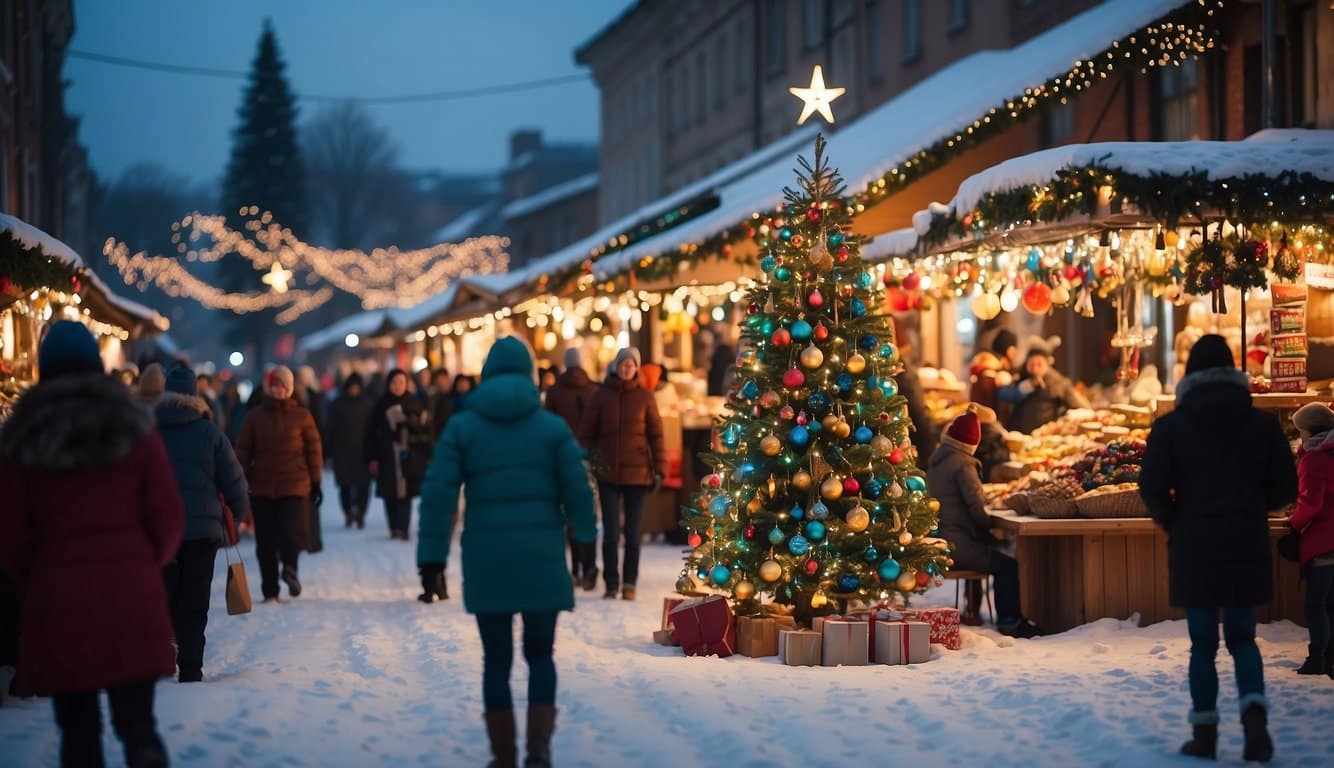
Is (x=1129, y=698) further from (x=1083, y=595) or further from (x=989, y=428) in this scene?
(x=989, y=428)

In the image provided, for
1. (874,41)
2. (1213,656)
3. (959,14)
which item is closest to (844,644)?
(1213,656)

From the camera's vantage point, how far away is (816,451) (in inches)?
429

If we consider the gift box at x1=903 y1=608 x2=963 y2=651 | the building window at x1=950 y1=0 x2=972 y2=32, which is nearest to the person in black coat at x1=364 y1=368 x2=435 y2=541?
the gift box at x1=903 y1=608 x2=963 y2=651

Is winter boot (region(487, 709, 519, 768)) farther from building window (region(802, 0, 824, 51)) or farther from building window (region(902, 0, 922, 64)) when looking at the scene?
building window (region(802, 0, 824, 51))

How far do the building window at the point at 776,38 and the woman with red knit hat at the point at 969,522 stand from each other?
2614 cm

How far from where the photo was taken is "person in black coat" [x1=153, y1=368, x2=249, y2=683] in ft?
31.7

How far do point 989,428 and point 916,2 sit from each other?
50.4 feet

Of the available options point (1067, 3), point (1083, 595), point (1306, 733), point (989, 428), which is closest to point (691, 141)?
point (1067, 3)

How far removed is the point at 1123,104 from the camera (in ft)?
66.9

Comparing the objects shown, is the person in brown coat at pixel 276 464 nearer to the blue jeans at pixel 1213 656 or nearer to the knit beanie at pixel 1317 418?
the knit beanie at pixel 1317 418

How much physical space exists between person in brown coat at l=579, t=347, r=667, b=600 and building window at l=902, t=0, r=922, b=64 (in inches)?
611

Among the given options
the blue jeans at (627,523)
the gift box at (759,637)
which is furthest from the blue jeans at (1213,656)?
the blue jeans at (627,523)

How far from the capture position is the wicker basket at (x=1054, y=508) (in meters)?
11.6

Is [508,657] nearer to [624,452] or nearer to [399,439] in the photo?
[624,452]
